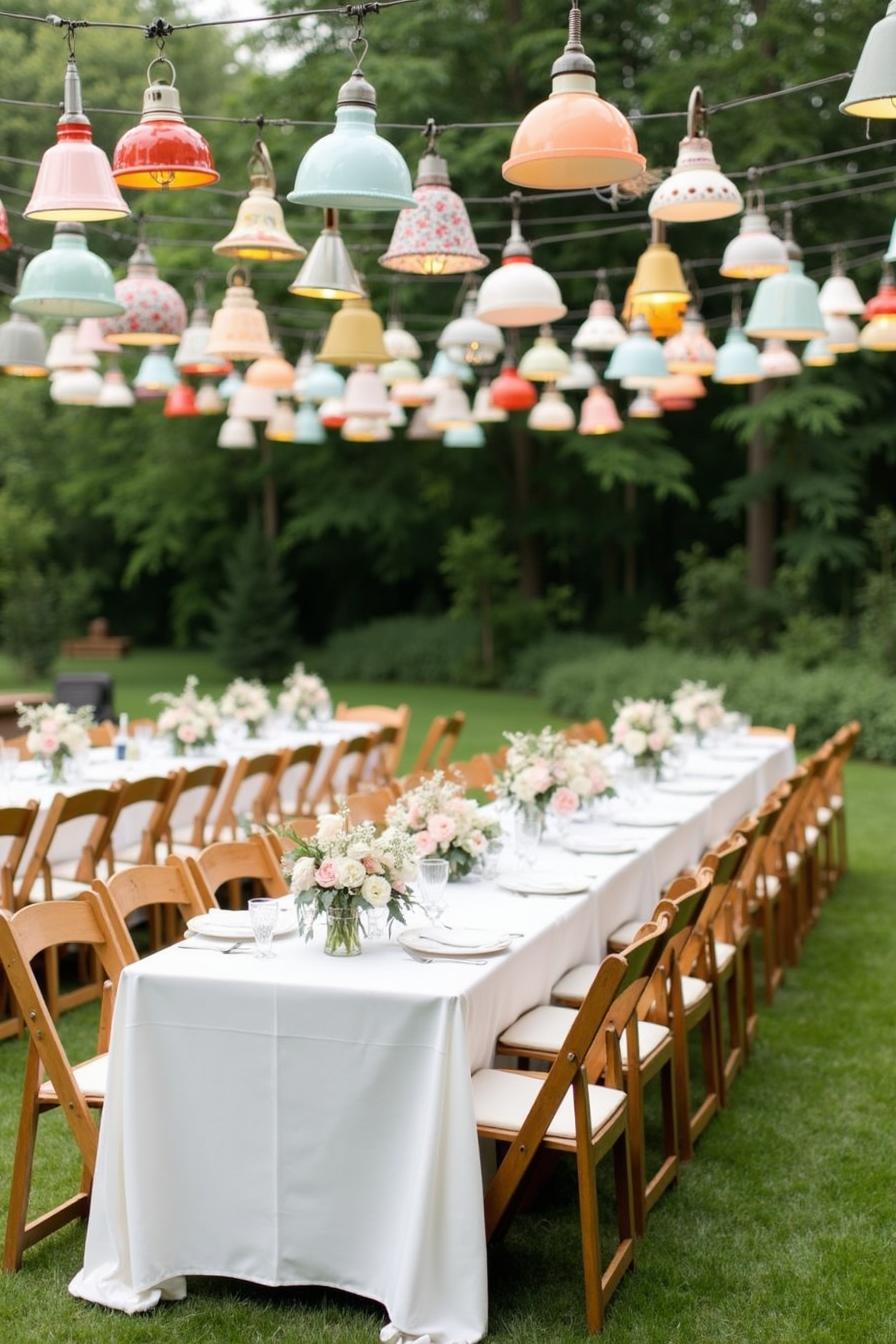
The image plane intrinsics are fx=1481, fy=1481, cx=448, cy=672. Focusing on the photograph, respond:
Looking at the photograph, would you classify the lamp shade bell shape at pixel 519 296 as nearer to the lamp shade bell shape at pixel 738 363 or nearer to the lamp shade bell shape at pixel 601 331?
the lamp shade bell shape at pixel 601 331

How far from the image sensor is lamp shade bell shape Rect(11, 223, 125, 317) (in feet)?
19.9

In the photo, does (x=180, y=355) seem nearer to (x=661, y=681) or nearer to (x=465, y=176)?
(x=661, y=681)

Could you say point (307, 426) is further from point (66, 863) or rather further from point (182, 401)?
Answer: point (66, 863)

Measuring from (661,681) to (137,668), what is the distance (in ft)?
44.9

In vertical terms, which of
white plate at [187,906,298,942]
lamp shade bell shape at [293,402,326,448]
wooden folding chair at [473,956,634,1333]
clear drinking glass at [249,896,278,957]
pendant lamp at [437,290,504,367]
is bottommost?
wooden folding chair at [473,956,634,1333]

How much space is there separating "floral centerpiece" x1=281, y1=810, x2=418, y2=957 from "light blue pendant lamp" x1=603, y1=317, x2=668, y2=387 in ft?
15.1

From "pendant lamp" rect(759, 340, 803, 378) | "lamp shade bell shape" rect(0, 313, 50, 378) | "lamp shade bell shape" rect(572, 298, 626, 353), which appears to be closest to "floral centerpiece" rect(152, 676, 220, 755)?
"lamp shade bell shape" rect(0, 313, 50, 378)

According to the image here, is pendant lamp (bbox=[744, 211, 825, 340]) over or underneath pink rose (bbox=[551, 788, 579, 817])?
over

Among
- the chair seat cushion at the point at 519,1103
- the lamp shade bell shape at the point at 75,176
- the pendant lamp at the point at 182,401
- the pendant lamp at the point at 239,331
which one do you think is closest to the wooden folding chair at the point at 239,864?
the chair seat cushion at the point at 519,1103

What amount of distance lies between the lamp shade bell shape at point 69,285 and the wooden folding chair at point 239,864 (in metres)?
2.33

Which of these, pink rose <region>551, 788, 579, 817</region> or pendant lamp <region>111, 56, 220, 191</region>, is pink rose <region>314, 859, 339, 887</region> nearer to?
pink rose <region>551, 788, 579, 817</region>

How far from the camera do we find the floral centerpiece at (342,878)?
14.6 ft

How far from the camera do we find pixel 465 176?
20.7m

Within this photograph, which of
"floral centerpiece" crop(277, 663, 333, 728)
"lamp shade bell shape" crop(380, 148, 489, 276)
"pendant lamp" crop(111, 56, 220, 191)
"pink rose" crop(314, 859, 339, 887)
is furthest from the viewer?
"floral centerpiece" crop(277, 663, 333, 728)
